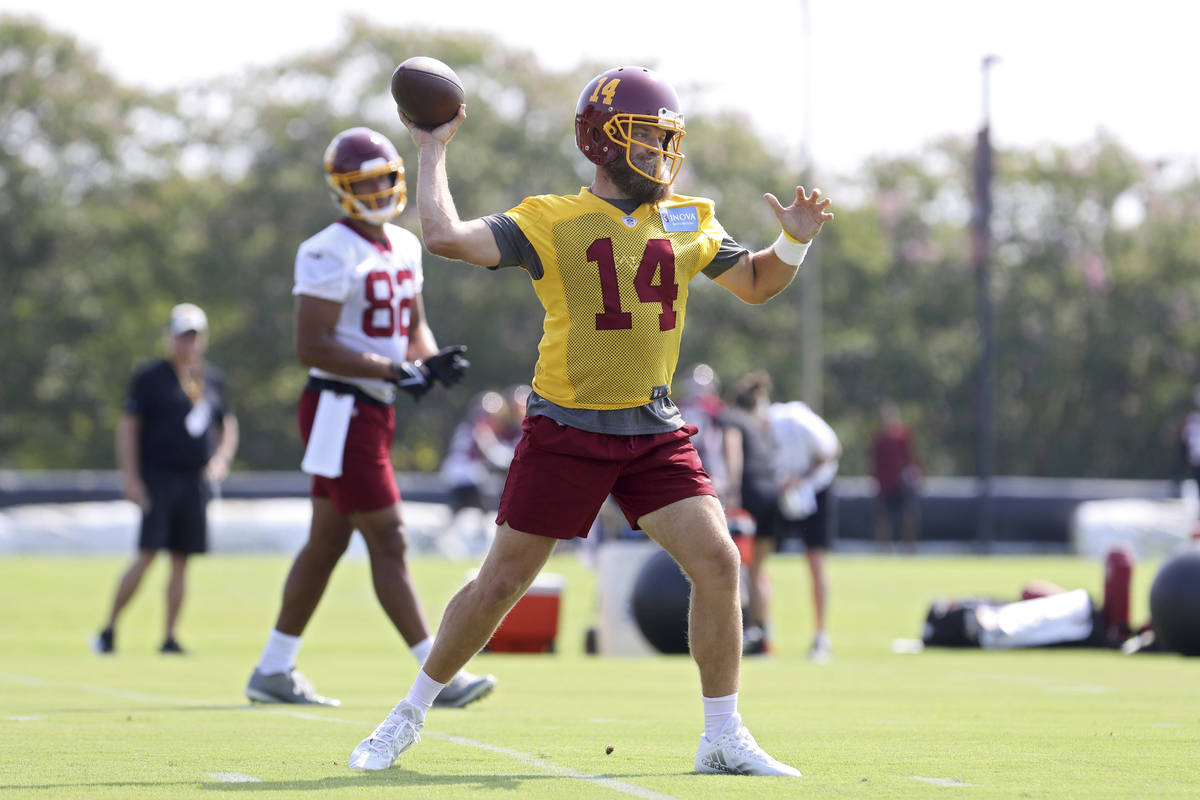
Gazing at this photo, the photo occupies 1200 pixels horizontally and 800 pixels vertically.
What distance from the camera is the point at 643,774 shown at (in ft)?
16.9

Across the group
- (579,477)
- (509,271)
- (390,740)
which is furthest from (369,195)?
(509,271)

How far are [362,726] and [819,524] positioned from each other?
23.1ft

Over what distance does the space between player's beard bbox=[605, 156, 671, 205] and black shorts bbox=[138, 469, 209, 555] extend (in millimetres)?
6770

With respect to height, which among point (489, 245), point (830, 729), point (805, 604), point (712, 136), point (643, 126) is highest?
point (712, 136)

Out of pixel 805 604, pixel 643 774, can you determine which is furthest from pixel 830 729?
pixel 805 604

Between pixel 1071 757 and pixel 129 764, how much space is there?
2.86 meters

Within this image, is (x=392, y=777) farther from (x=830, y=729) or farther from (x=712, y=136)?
(x=712, y=136)

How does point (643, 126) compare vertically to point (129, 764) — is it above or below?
above

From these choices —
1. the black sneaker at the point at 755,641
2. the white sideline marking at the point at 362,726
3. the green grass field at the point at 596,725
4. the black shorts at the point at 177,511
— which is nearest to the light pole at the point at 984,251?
the green grass field at the point at 596,725

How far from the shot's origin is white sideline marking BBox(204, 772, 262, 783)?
196 inches

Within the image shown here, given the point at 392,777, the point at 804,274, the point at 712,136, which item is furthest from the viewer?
the point at 712,136

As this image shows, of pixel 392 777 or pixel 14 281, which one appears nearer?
pixel 392 777

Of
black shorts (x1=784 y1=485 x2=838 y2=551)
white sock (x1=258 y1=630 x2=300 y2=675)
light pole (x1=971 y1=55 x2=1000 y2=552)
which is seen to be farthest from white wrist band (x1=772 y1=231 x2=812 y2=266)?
light pole (x1=971 y1=55 x2=1000 y2=552)

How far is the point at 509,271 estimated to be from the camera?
4628cm
